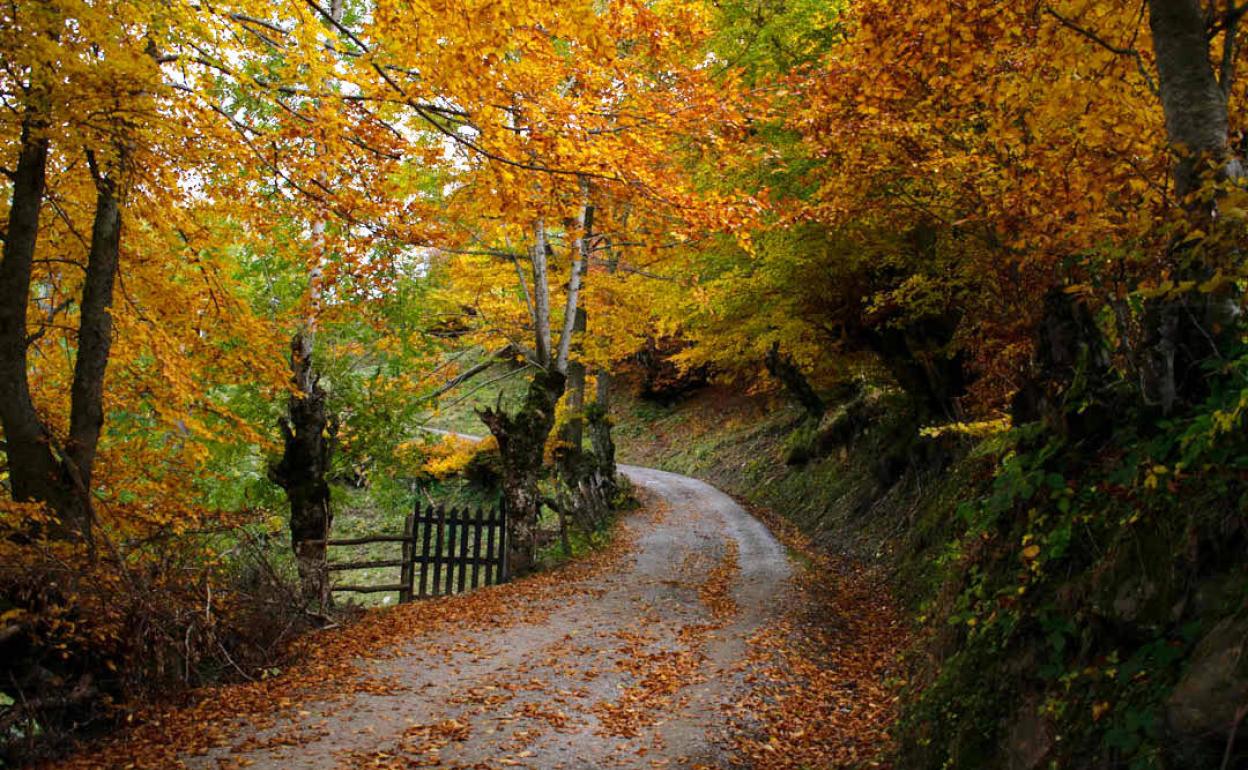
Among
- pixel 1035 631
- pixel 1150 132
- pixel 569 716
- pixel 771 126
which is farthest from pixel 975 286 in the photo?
pixel 569 716

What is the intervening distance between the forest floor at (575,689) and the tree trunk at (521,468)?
56.6 inches

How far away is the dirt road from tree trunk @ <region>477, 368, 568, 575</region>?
1409 millimetres

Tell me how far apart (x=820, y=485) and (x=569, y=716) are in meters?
13.1

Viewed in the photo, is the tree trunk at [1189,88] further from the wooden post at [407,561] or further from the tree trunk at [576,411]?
the tree trunk at [576,411]

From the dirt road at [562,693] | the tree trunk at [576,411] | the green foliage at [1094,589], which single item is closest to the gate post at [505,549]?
the dirt road at [562,693]

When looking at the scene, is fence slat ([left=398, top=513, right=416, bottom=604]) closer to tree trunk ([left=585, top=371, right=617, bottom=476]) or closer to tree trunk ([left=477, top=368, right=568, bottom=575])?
tree trunk ([left=477, top=368, right=568, bottom=575])

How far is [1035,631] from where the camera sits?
4117 millimetres

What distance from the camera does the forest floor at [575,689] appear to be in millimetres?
5473

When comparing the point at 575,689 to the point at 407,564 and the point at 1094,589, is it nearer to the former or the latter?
the point at 1094,589

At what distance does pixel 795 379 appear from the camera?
1970cm

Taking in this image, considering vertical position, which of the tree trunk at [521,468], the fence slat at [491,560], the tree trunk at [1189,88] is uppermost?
the tree trunk at [1189,88]

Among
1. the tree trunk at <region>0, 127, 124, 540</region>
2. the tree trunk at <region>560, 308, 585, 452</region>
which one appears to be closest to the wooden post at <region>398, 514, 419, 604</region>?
the tree trunk at <region>0, 127, 124, 540</region>

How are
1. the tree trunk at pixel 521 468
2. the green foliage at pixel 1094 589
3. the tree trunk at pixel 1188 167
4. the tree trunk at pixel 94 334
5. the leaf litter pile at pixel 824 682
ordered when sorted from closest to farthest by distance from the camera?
the green foliage at pixel 1094 589 → the tree trunk at pixel 1188 167 → the leaf litter pile at pixel 824 682 → the tree trunk at pixel 94 334 → the tree trunk at pixel 521 468

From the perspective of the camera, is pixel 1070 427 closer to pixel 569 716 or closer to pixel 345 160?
pixel 569 716
